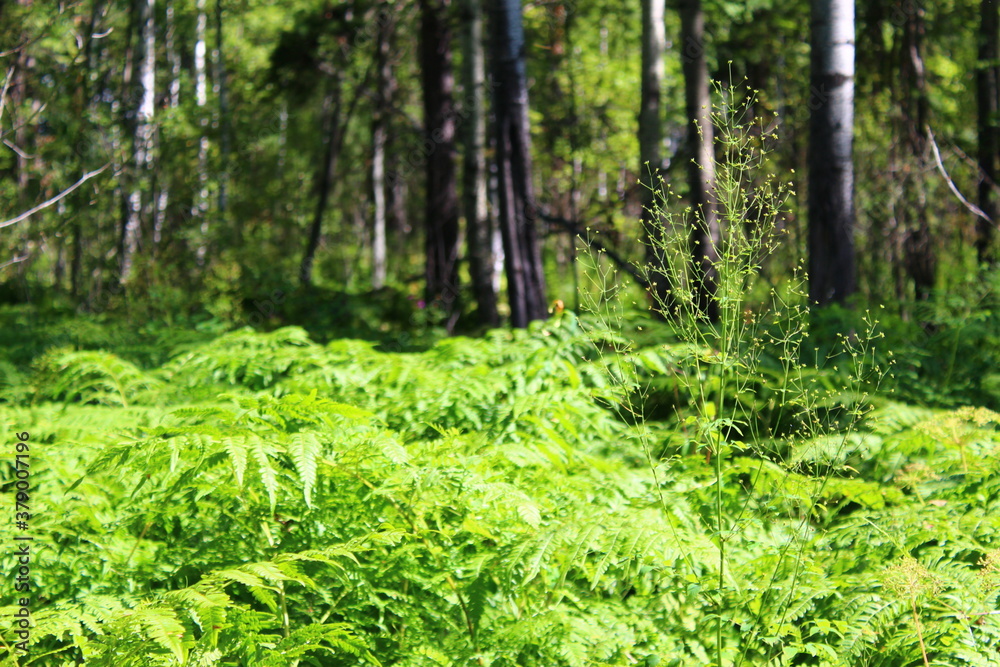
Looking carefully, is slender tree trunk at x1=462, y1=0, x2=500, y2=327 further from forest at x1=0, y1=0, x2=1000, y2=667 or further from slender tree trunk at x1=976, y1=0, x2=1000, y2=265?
slender tree trunk at x1=976, y1=0, x2=1000, y2=265

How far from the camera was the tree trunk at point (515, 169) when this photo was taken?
5.88 metres

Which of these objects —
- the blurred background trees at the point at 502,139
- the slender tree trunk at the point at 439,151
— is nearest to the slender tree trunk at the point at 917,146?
the blurred background trees at the point at 502,139

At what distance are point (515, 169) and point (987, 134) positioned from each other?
4882mm

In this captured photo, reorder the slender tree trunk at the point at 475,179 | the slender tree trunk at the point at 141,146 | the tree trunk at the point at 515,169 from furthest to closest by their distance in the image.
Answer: the slender tree trunk at the point at 141,146 < the slender tree trunk at the point at 475,179 < the tree trunk at the point at 515,169

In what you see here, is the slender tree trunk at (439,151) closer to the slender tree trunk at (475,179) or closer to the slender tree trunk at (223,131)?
the slender tree trunk at (475,179)

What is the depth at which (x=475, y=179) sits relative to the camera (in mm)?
7062

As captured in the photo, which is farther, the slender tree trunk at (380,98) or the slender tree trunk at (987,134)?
the slender tree trunk at (380,98)

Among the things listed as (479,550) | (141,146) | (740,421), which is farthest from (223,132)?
(740,421)

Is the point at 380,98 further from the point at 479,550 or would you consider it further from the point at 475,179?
the point at 479,550

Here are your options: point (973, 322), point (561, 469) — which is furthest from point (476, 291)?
point (561, 469)

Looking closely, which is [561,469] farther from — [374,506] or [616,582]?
[374,506]

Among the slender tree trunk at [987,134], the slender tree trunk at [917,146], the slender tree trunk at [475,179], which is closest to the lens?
the slender tree trunk at [917,146]

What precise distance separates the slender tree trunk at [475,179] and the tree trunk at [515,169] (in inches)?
37.5

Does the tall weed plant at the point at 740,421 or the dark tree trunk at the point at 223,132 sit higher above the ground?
the dark tree trunk at the point at 223,132
